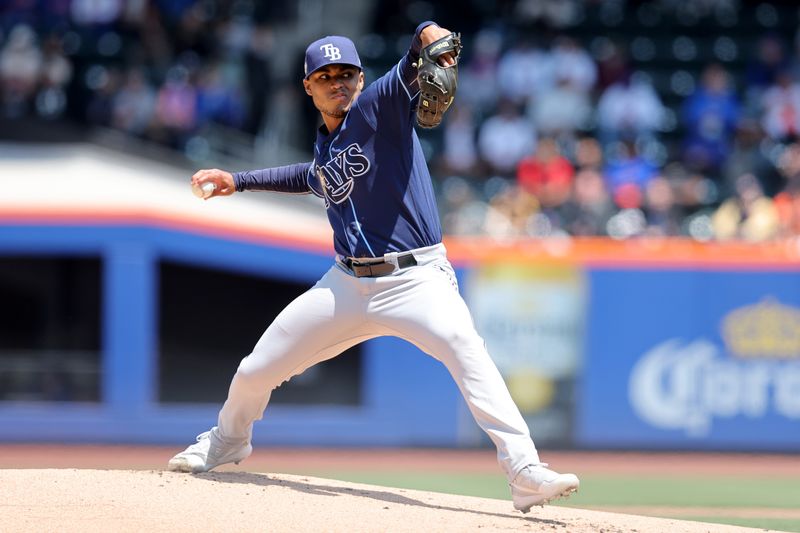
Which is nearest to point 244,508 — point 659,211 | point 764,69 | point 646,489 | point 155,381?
point 646,489

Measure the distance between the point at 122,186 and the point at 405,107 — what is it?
715cm

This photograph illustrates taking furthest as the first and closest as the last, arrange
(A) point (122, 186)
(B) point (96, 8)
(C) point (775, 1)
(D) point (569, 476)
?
1. (C) point (775, 1)
2. (B) point (96, 8)
3. (A) point (122, 186)
4. (D) point (569, 476)

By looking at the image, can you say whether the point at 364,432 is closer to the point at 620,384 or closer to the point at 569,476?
the point at 620,384

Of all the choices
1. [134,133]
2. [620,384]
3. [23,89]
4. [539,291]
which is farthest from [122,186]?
[620,384]

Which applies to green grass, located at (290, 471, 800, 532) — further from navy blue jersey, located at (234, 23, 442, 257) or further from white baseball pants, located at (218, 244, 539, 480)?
navy blue jersey, located at (234, 23, 442, 257)

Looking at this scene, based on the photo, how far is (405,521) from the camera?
485 cm

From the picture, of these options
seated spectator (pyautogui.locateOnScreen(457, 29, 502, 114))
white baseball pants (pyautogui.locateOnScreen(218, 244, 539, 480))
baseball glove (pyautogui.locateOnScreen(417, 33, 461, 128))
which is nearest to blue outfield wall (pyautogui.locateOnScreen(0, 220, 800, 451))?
seated spectator (pyautogui.locateOnScreen(457, 29, 502, 114))

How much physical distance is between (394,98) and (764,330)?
681 centimetres

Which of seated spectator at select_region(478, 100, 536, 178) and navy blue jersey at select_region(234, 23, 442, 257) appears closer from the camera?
navy blue jersey at select_region(234, 23, 442, 257)

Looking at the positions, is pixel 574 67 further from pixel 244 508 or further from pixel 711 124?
pixel 244 508

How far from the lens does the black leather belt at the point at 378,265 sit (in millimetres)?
5016

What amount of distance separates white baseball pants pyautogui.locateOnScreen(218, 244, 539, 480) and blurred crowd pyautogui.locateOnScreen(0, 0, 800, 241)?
5.97 m

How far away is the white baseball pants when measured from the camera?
4941mm

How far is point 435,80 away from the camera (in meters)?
4.55
